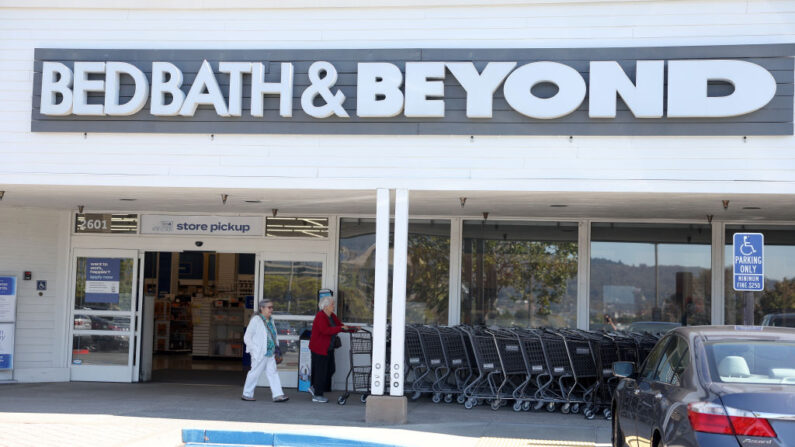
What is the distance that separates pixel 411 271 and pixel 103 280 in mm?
5472

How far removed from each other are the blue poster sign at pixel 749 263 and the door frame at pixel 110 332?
10.1m

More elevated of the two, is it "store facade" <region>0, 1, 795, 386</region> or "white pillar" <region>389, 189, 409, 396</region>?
"store facade" <region>0, 1, 795, 386</region>

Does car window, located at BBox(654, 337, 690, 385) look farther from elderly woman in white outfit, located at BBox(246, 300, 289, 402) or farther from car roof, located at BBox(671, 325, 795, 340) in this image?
elderly woman in white outfit, located at BBox(246, 300, 289, 402)

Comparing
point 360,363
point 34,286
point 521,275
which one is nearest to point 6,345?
point 34,286

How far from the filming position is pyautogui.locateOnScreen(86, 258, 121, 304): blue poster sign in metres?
15.1

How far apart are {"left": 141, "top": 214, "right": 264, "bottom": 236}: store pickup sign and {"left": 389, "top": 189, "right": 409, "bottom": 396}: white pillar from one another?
15.0 feet

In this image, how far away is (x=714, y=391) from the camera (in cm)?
602

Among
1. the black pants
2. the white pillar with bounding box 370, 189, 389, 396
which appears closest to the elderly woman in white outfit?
the black pants

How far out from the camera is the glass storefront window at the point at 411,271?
1434 cm

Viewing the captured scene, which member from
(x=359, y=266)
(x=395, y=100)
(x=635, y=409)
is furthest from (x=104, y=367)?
(x=635, y=409)

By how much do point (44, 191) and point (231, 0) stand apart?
12.7ft

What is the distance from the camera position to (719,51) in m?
10.4

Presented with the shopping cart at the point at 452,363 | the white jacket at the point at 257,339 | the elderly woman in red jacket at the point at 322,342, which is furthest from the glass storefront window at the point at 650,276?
the white jacket at the point at 257,339

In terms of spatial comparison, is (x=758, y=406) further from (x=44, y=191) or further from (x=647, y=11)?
(x=44, y=191)
